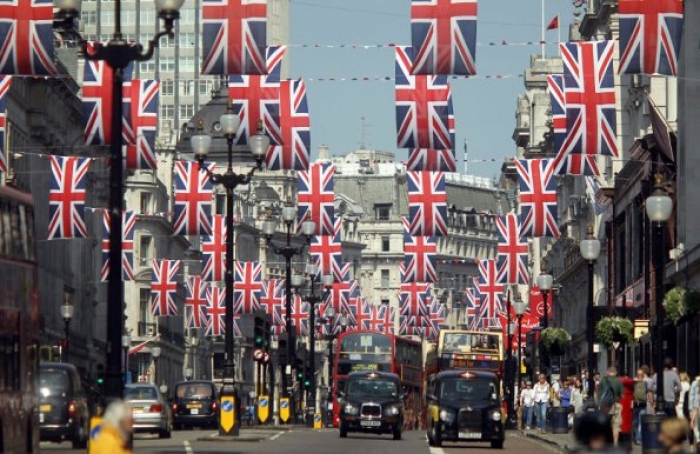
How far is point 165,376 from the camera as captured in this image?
147750 millimetres

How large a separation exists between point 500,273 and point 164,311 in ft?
54.5

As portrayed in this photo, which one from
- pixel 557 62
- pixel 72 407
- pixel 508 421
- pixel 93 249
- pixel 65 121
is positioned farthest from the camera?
pixel 557 62

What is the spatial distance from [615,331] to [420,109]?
41.7ft

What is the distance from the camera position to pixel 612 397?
42438mm

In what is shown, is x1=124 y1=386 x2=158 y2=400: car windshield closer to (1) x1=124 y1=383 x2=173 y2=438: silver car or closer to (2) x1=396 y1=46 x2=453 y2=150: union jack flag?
(1) x1=124 y1=383 x2=173 y2=438: silver car

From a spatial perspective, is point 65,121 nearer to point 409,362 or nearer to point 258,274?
point 258,274

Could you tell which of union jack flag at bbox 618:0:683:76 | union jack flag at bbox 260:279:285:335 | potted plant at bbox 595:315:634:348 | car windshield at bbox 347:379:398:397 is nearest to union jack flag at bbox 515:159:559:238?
potted plant at bbox 595:315:634:348

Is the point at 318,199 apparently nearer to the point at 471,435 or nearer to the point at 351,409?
the point at 351,409

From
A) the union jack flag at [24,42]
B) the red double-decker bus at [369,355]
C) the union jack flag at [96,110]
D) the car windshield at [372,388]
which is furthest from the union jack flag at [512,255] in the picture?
the union jack flag at [24,42]

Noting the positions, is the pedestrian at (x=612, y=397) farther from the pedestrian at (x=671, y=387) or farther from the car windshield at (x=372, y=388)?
the car windshield at (x=372, y=388)

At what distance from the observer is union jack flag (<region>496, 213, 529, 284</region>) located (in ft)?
275

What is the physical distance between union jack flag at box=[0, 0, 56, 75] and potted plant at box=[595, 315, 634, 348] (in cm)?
2317

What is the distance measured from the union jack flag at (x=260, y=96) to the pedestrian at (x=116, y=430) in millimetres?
35773

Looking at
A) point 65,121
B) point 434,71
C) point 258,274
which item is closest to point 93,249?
point 65,121
